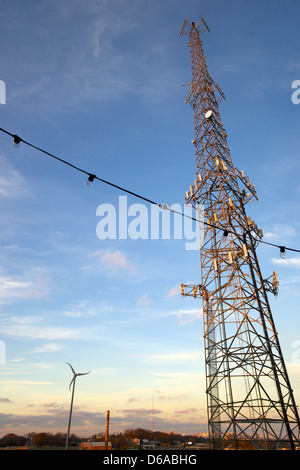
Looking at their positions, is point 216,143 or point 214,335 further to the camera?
point 216,143

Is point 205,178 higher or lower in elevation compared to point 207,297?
higher

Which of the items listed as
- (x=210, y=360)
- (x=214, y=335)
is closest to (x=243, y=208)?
(x=214, y=335)

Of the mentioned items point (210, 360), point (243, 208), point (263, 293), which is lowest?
point (210, 360)

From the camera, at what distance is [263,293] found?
23891 millimetres

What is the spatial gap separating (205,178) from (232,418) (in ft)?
69.9
